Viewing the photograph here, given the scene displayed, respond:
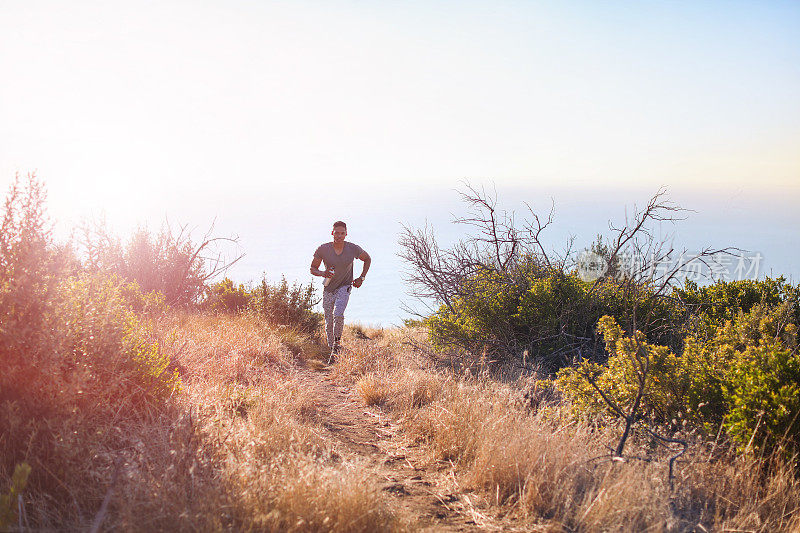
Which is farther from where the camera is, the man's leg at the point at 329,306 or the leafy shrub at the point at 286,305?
the leafy shrub at the point at 286,305

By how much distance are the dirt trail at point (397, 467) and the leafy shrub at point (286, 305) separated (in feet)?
13.8

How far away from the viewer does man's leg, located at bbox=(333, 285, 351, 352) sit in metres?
8.80

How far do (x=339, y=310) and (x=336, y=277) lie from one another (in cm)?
60

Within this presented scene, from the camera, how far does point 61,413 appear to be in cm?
325

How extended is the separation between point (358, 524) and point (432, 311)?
584 centimetres

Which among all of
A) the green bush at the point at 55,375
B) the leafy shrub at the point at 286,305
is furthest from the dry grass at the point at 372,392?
the leafy shrub at the point at 286,305

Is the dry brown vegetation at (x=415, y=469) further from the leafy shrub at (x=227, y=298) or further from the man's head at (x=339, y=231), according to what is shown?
the leafy shrub at (x=227, y=298)

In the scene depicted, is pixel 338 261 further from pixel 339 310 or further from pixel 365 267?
pixel 339 310

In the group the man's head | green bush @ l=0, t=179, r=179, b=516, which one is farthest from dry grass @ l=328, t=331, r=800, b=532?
the man's head

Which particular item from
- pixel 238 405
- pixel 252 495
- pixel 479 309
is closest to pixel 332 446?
pixel 238 405

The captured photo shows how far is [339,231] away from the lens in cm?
900

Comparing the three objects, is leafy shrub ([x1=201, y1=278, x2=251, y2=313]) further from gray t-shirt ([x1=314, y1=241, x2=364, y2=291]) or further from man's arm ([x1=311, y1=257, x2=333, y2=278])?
gray t-shirt ([x1=314, y1=241, x2=364, y2=291])

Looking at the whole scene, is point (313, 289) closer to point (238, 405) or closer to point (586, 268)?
point (586, 268)

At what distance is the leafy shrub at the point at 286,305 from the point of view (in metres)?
10.1
